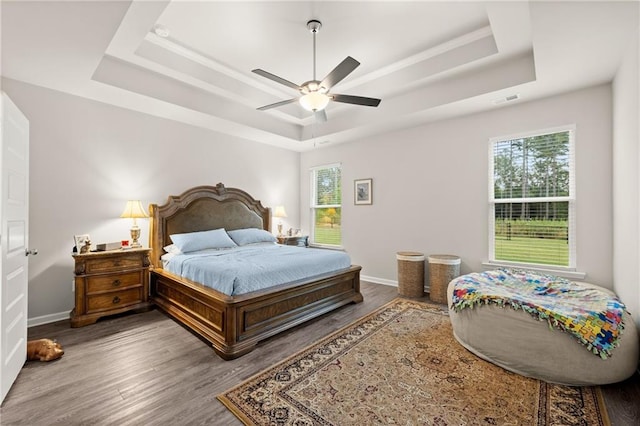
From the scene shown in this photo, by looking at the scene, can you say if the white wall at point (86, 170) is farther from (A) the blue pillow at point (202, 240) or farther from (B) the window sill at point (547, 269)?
(B) the window sill at point (547, 269)

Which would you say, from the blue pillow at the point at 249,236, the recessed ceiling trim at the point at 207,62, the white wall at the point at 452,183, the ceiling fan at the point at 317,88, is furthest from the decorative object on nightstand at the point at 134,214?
the white wall at the point at 452,183

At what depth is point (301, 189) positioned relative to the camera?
6582mm

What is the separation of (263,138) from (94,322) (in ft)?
12.3

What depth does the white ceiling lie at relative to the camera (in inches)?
92.1

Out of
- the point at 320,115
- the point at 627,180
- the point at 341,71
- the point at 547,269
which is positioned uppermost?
the point at 341,71

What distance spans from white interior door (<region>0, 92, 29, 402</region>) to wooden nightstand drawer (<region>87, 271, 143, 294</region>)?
0.93m

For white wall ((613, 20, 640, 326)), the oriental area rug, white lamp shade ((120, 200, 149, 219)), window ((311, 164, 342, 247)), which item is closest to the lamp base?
white lamp shade ((120, 200, 149, 219))

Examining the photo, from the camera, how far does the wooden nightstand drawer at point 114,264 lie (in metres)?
3.31

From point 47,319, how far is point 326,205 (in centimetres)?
459

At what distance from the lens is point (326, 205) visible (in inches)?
244

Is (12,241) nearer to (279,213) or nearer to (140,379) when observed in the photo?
(140,379)

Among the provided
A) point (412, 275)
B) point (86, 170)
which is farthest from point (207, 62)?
point (412, 275)

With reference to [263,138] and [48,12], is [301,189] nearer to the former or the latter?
[263,138]

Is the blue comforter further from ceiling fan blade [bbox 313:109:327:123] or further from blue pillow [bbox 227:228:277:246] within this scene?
ceiling fan blade [bbox 313:109:327:123]
